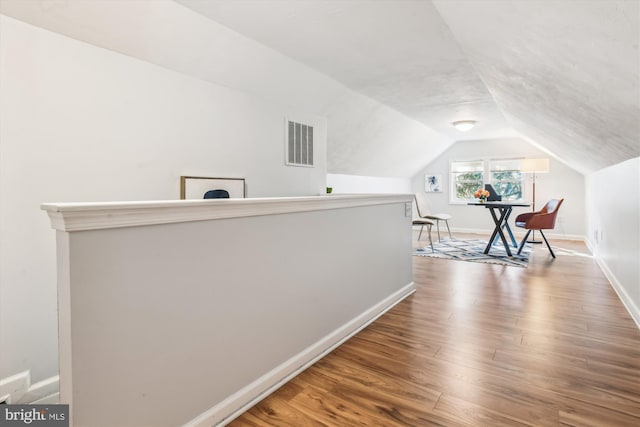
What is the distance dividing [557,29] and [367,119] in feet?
13.0

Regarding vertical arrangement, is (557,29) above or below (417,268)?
above

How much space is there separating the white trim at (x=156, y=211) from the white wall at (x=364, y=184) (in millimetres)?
4377

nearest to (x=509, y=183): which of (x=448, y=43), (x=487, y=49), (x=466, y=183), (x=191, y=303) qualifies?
(x=466, y=183)

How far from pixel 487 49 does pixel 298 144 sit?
87.0 inches

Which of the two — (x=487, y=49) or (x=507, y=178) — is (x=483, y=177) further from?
(x=487, y=49)

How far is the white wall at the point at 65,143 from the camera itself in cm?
189

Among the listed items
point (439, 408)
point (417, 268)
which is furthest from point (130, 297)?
point (417, 268)

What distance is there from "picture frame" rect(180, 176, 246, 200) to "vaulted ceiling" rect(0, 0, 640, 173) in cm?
89

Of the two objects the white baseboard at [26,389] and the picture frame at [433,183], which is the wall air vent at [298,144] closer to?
the white baseboard at [26,389]

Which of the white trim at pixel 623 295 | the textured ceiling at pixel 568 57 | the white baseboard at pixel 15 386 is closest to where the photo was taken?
the textured ceiling at pixel 568 57

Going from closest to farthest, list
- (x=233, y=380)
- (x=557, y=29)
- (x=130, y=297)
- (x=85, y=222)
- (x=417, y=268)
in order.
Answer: (x=85, y=222) < (x=130, y=297) < (x=557, y=29) < (x=233, y=380) < (x=417, y=268)

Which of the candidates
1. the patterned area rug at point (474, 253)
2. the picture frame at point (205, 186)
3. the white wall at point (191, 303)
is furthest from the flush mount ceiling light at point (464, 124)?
the white wall at point (191, 303)

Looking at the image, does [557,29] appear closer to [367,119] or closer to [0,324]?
[0,324]

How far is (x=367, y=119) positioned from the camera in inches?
215
